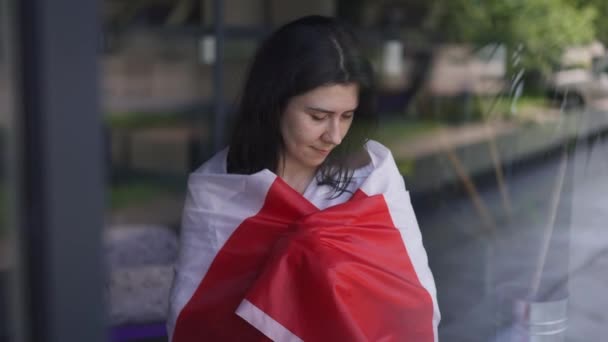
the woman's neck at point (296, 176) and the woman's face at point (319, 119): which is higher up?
the woman's face at point (319, 119)

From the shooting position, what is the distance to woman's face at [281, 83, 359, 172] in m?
1.56

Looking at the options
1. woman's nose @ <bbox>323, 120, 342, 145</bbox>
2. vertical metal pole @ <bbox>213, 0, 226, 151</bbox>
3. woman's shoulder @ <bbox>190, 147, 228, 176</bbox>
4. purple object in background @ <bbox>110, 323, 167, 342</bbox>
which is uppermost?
woman's nose @ <bbox>323, 120, 342, 145</bbox>

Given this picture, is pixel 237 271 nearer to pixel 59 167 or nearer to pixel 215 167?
pixel 215 167

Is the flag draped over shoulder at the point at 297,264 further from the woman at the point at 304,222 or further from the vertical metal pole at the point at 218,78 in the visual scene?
the vertical metal pole at the point at 218,78

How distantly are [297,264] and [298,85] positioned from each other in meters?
0.34

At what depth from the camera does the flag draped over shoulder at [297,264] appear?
59.6 inches

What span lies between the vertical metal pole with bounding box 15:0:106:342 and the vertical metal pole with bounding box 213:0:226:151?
3.94 meters

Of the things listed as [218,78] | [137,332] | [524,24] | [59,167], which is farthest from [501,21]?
[59,167]

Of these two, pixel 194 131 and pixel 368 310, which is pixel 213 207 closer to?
pixel 368 310

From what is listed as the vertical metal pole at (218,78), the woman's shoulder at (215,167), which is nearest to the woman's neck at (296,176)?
the woman's shoulder at (215,167)

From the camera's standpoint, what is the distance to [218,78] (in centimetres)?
480

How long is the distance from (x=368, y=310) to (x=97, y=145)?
0.80m

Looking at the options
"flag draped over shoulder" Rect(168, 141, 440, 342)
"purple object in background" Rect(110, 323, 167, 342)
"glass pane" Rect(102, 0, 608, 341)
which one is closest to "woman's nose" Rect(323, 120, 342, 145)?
"flag draped over shoulder" Rect(168, 141, 440, 342)

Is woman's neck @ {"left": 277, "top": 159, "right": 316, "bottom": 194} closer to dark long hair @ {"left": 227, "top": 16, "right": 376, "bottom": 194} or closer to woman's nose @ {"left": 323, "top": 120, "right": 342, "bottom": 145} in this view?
dark long hair @ {"left": 227, "top": 16, "right": 376, "bottom": 194}
